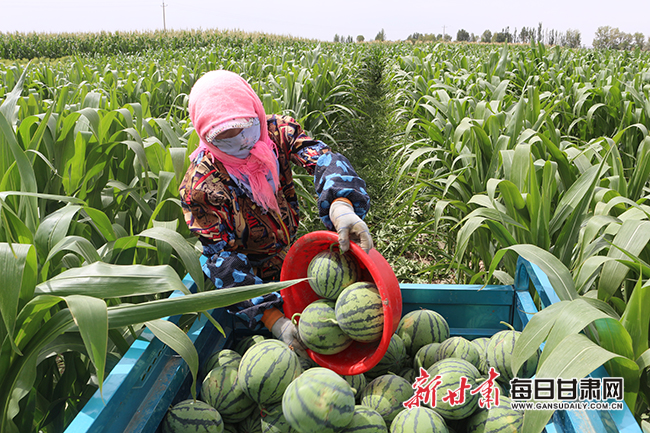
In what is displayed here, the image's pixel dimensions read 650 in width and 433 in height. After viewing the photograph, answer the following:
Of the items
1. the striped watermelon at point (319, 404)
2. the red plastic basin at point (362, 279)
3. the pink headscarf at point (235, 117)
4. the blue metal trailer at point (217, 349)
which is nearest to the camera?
the blue metal trailer at point (217, 349)

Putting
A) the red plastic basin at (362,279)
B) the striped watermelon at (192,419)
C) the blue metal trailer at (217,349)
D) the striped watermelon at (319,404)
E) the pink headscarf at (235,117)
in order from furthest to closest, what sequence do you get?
the pink headscarf at (235,117)
the red plastic basin at (362,279)
the striped watermelon at (192,419)
the striped watermelon at (319,404)
the blue metal trailer at (217,349)

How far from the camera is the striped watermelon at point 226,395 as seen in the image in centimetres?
113

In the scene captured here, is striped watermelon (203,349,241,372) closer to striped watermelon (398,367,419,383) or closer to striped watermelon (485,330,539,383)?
striped watermelon (398,367,419,383)

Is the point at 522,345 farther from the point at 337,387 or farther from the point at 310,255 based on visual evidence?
the point at 310,255

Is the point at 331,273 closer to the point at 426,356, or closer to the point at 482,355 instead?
the point at 426,356

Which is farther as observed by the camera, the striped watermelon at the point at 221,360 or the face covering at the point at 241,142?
the face covering at the point at 241,142

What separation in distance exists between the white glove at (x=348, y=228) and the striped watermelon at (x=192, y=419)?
1.79ft

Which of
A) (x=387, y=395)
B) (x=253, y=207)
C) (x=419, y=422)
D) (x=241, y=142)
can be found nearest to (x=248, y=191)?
(x=253, y=207)

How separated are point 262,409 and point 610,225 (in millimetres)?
1199

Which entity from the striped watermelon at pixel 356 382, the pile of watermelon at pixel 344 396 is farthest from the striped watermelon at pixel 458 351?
the striped watermelon at pixel 356 382

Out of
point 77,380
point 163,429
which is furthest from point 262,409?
point 77,380

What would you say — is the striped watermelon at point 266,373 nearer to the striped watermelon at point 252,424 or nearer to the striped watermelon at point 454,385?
the striped watermelon at point 252,424

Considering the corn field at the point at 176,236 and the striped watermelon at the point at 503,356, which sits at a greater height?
the corn field at the point at 176,236

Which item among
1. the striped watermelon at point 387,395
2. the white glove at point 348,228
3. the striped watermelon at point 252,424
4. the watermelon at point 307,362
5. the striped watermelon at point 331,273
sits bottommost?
the striped watermelon at point 252,424
